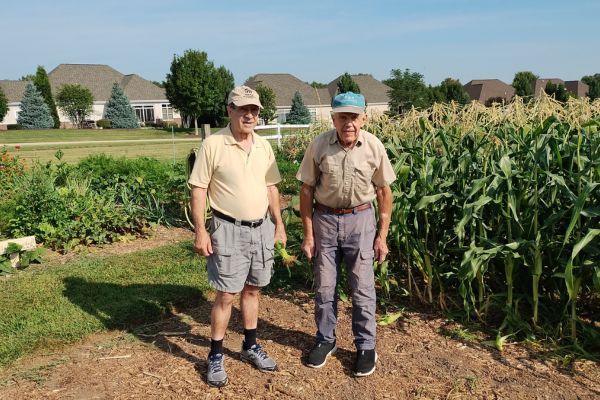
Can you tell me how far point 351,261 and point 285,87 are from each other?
53.1 meters

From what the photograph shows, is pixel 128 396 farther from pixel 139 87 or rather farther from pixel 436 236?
pixel 139 87

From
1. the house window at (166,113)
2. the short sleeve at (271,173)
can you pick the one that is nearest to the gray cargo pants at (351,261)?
the short sleeve at (271,173)

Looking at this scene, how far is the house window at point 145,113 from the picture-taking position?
5344 cm

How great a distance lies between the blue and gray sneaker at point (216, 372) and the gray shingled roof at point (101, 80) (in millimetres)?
52308

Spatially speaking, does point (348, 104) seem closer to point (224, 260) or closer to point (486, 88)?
point (224, 260)

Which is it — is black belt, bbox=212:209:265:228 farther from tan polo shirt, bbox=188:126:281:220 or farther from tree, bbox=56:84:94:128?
tree, bbox=56:84:94:128

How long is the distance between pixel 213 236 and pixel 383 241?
1.04m

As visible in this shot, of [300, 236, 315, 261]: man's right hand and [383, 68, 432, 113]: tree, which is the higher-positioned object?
[383, 68, 432, 113]: tree

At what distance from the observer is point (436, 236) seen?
161 inches

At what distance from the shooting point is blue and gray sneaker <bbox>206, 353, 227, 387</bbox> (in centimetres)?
309

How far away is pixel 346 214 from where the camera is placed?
10.3 ft

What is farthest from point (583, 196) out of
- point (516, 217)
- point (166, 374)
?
point (166, 374)

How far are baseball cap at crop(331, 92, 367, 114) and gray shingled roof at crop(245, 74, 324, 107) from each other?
164 feet

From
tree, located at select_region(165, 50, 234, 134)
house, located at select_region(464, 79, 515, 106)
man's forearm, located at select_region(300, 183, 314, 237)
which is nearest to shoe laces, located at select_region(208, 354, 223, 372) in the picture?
man's forearm, located at select_region(300, 183, 314, 237)
